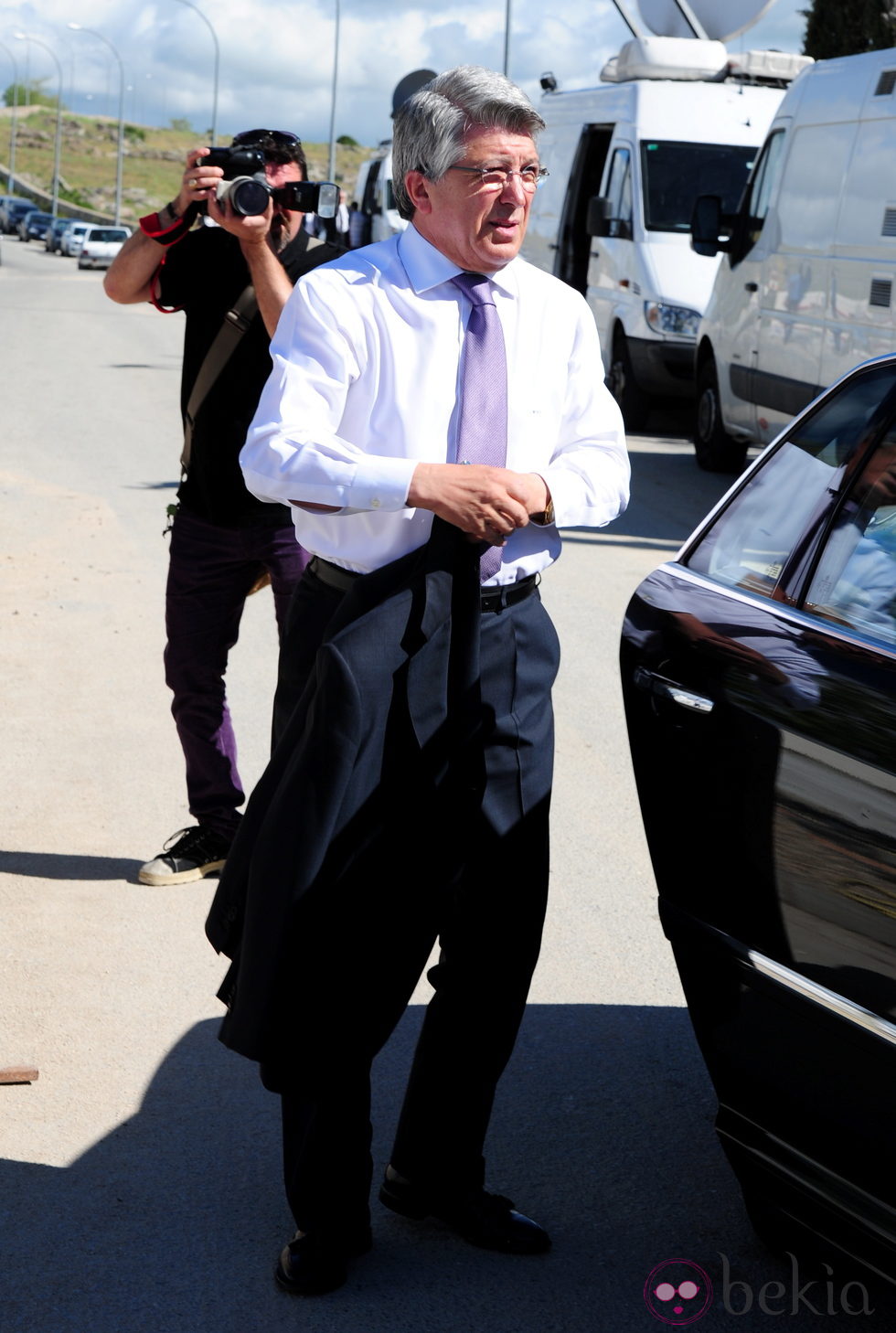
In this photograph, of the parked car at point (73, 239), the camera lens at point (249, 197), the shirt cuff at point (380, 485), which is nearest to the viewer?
the shirt cuff at point (380, 485)

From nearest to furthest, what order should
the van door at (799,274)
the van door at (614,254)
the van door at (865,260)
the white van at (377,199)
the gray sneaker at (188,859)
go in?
the gray sneaker at (188,859)
the van door at (865,260)
the van door at (799,274)
the van door at (614,254)
the white van at (377,199)

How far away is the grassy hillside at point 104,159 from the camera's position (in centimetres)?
10212

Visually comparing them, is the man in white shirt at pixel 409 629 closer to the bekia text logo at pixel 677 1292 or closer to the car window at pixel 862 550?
the bekia text logo at pixel 677 1292

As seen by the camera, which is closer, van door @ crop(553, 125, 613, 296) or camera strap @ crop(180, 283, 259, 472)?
camera strap @ crop(180, 283, 259, 472)

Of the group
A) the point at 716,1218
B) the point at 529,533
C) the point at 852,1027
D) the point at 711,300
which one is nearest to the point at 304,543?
the point at 529,533

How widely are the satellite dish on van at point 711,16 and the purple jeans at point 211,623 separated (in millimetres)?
14766

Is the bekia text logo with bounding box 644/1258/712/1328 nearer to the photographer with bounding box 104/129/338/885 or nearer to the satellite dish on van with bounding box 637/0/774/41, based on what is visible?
the photographer with bounding box 104/129/338/885

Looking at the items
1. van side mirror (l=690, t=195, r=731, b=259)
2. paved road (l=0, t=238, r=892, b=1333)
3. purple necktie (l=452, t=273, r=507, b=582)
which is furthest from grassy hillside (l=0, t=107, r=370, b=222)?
purple necktie (l=452, t=273, r=507, b=582)

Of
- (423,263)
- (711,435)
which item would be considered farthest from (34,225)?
(423,263)

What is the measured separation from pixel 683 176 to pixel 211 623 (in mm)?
11167

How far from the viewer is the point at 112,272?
4.04 metres

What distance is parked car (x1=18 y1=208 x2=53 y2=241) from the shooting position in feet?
243

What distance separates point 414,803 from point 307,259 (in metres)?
1.89

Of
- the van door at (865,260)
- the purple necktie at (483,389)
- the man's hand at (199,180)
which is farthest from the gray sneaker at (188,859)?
the van door at (865,260)
